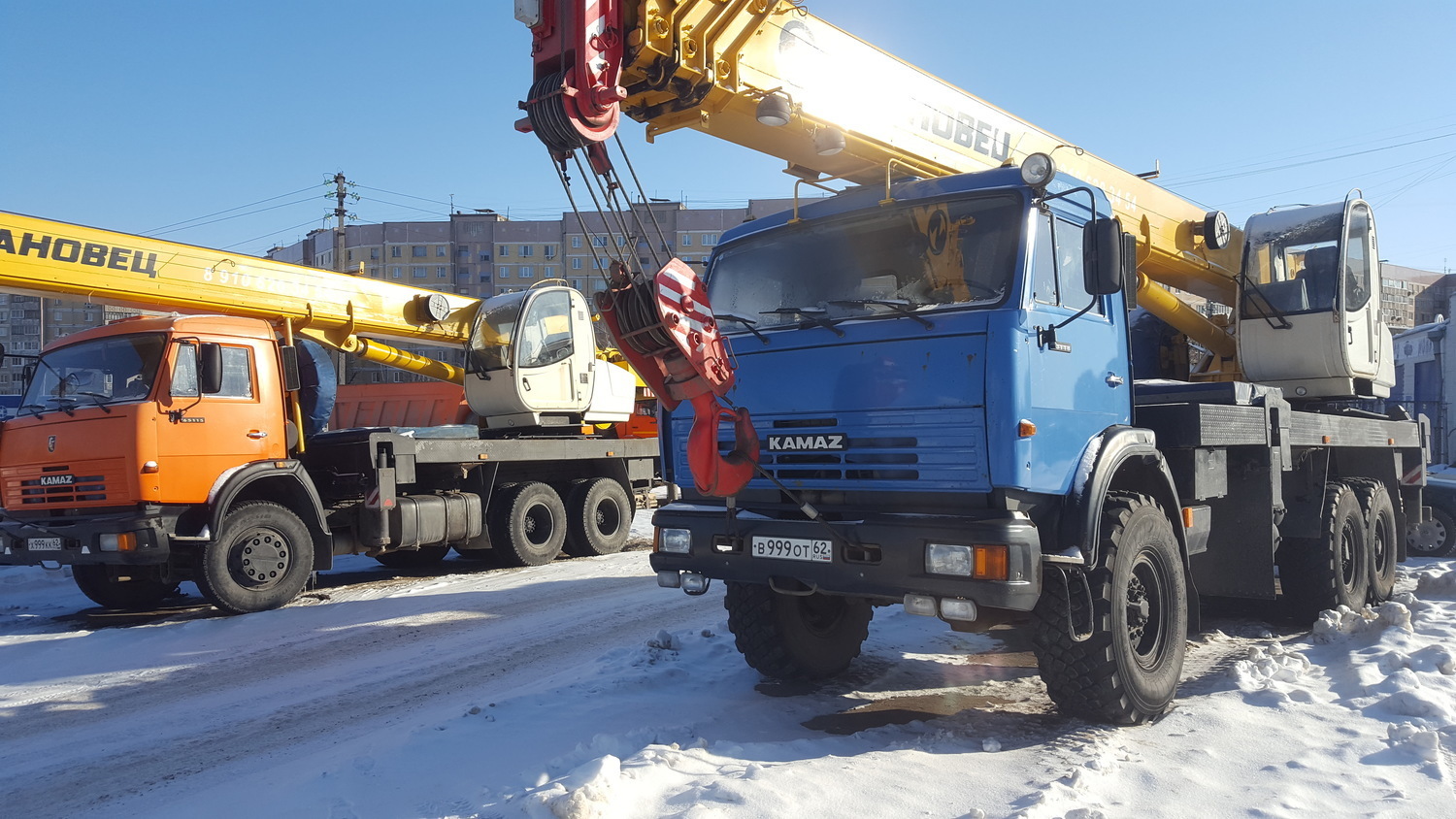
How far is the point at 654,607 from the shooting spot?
8.30m

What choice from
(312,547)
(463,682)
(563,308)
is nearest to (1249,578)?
(463,682)

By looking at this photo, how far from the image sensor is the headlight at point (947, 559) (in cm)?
407

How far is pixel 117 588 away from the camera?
924 centimetres

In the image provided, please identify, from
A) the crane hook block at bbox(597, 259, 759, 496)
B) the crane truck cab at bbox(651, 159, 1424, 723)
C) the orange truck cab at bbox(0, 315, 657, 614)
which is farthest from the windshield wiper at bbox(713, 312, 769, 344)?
the orange truck cab at bbox(0, 315, 657, 614)

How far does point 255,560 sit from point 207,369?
1.75m

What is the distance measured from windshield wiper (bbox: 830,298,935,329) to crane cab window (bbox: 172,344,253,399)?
6.28 m

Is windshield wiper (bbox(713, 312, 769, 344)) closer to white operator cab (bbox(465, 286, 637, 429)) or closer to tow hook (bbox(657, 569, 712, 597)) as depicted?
tow hook (bbox(657, 569, 712, 597))

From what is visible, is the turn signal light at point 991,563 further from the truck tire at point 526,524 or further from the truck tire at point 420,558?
the truck tire at point 420,558

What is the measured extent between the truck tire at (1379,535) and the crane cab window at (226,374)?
32.0ft

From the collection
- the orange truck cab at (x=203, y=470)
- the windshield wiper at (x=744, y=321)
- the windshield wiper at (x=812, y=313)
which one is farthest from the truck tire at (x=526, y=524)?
the windshield wiper at (x=812, y=313)

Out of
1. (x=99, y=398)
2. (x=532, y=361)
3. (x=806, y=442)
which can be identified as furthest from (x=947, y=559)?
(x=532, y=361)

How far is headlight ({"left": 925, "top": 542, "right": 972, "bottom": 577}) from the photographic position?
4066 mm

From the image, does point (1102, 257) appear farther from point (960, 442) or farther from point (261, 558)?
point (261, 558)

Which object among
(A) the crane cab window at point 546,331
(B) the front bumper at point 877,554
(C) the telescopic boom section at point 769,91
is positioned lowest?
(B) the front bumper at point 877,554
